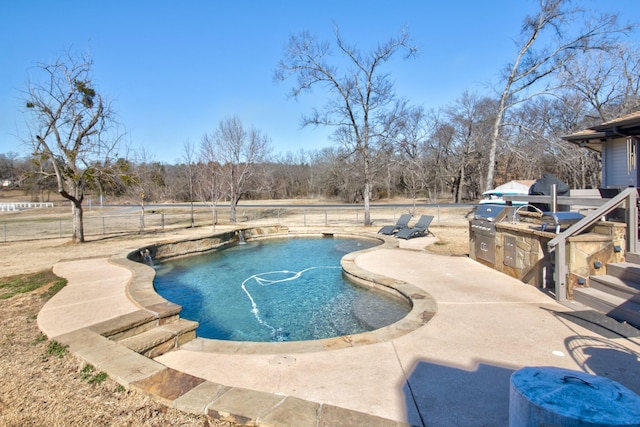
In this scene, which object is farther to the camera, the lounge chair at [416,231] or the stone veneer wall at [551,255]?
the lounge chair at [416,231]

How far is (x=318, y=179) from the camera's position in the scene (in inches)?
2137

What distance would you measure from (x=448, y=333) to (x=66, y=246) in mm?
13577

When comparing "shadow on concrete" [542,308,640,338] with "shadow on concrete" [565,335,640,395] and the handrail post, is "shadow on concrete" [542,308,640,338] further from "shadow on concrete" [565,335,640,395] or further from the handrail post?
the handrail post

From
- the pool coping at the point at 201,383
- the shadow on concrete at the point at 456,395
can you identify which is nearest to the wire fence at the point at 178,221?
the pool coping at the point at 201,383

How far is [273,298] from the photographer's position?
7.36m

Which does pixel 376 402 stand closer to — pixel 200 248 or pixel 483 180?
pixel 200 248

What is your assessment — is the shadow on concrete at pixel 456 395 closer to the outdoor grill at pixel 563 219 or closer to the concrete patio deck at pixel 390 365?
the concrete patio deck at pixel 390 365

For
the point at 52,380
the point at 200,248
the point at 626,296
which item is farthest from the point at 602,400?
the point at 200,248

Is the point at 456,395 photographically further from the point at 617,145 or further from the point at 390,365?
the point at 617,145

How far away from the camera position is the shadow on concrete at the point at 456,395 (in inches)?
111

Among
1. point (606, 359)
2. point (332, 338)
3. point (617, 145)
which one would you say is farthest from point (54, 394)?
point (617, 145)

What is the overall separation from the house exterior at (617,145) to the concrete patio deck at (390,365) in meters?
6.01

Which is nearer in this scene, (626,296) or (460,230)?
(626,296)

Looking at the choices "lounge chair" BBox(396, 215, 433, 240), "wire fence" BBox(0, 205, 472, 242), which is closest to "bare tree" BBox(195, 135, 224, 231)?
"wire fence" BBox(0, 205, 472, 242)
